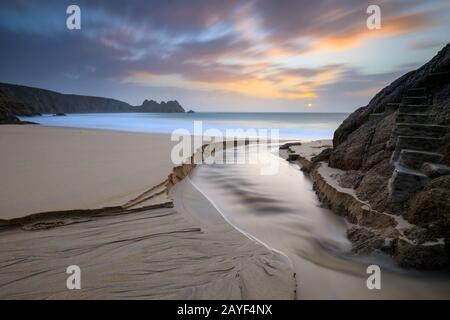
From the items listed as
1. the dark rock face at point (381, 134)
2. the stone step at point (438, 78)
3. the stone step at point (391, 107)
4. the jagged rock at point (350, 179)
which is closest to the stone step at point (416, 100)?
the dark rock face at point (381, 134)

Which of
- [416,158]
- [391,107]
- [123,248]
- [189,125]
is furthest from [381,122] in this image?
[189,125]

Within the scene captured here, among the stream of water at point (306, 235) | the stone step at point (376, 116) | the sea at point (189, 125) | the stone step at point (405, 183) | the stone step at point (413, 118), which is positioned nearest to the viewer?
the stream of water at point (306, 235)

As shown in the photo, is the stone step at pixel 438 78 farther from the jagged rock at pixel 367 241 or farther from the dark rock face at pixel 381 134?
the jagged rock at pixel 367 241

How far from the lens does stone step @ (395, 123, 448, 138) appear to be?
4.15m

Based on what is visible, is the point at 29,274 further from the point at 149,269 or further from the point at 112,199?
the point at 112,199

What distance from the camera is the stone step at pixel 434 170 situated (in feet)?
11.3

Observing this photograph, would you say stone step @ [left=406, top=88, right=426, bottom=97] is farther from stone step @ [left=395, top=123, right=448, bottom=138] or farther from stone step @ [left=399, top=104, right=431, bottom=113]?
stone step @ [left=395, top=123, right=448, bottom=138]

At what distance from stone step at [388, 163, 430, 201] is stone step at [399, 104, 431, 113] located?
1.85 m

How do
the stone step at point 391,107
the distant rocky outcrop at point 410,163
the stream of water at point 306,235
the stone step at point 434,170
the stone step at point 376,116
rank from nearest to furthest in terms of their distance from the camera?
the stream of water at point 306,235 → the distant rocky outcrop at point 410,163 → the stone step at point 434,170 → the stone step at point 391,107 → the stone step at point 376,116

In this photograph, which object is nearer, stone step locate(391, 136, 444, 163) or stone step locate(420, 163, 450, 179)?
stone step locate(420, 163, 450, 179)

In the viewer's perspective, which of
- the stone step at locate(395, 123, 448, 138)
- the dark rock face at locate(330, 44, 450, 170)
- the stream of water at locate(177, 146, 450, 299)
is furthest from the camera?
the dark rock face at locate(330, 44, 450, 170)

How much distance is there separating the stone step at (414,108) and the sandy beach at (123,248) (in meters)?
4.04

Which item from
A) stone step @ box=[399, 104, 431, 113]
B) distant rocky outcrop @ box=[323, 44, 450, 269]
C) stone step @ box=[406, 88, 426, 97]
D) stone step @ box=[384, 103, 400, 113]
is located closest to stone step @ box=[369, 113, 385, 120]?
distant rocky outcrop @ box=[323, 44, 450, 269]
